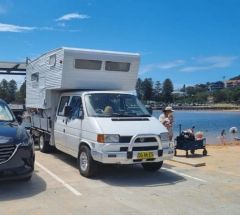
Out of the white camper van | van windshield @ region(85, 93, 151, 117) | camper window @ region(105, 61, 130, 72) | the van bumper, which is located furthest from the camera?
camper window @ region(105, 61, 130, 72)

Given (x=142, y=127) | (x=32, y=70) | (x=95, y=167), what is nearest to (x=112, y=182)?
(x=95, y=167)

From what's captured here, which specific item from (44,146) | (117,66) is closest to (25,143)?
(117,66)

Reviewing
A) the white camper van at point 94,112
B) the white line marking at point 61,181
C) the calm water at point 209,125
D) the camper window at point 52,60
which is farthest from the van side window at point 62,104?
the calm water at point 209,125

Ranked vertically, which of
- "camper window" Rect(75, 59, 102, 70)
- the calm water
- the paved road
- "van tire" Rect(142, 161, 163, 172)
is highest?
"camper window" Rect(75, 59, 102, 70)

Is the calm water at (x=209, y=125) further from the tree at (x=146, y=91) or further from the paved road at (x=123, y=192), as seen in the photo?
the paved road at (x=123, y=192)

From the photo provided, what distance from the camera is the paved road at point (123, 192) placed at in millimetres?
7289

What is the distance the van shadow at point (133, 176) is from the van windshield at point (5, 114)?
7.83 ft

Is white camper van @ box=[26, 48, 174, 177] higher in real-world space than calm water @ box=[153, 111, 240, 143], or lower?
higher

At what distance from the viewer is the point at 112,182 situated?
949 centimetres

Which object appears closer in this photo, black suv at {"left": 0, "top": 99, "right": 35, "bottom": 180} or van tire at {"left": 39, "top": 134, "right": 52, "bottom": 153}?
black suv at {"left": 0, "top": 99, "right": 35, "bottom": 180}

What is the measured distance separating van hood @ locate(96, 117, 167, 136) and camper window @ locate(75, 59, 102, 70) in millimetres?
2255

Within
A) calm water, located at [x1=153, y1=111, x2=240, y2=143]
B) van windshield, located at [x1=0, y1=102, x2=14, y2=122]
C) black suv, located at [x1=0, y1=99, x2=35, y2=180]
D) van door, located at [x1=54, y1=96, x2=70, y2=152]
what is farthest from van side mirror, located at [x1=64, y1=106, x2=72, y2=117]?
calm water, located at [x1=153, y1=111, x2=240, y2=143]

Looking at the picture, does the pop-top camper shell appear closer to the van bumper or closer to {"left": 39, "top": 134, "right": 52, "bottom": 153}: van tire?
→ {"left": 39, "top": 134, "right": 52, "bottom": 153}: van tire

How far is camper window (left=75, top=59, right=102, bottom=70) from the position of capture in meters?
11.5
